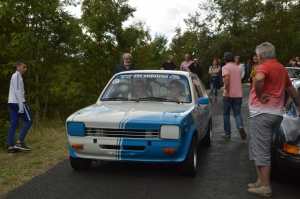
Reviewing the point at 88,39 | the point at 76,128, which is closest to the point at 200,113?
the point at 76,128

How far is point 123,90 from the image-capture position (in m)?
6.82

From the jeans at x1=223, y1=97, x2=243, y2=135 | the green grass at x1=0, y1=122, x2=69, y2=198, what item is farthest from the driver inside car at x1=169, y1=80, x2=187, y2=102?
the jeans at x1=223, y1=97, x2=243, y2=135

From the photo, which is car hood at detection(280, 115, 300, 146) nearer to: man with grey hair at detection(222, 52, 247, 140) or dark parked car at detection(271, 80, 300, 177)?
dark parked car at detection(271, 80, 300, 177)

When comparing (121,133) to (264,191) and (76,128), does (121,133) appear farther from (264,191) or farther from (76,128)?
(264,191)

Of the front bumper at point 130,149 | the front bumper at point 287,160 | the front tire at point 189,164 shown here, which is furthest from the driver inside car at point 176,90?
the front bumper at point 287,160

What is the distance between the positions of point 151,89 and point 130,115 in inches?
50.7

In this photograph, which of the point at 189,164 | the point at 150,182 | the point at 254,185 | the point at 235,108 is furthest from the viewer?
the point at 235,108

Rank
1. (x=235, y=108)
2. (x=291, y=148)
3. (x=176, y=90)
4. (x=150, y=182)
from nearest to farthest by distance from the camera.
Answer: (x=291, y=148) → (x=150, y=182) → (x=176, y=90) → (x=235, y=108)

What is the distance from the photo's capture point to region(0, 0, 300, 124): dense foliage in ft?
53.5

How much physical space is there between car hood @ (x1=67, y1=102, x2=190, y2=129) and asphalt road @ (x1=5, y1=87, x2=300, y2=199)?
2.59 ft

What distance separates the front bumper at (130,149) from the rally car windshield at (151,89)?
1320 millimetres

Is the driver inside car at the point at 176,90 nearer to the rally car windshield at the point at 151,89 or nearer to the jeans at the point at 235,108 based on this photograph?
the rally car windshield at the point at 151,89

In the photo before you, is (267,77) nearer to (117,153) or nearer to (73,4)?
(117,153)

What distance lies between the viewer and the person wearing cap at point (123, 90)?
675 cm
